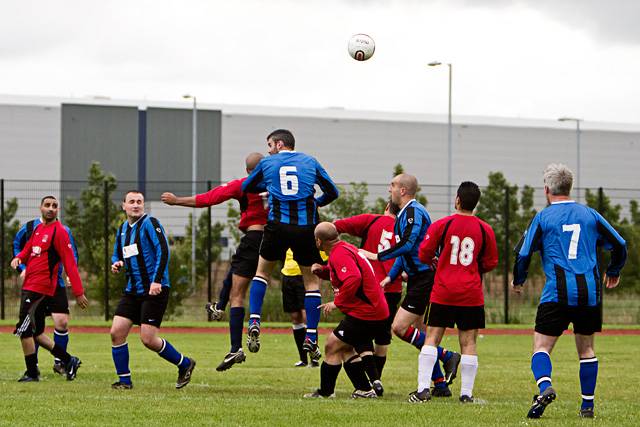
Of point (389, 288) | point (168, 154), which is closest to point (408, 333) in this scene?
point (389, 288)

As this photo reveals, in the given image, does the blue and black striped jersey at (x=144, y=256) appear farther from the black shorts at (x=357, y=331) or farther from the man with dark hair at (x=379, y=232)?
the black shorts at (x=357, y=331)

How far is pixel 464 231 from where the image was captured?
10.5 m

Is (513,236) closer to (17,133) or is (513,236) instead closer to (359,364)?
(359,364)

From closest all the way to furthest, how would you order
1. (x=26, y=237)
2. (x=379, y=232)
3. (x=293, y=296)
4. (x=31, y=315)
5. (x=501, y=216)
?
(x=379, y=232) < (x=31, y=315) < (x=26, y=237) < (x=293, y=296) < (x=501, y=216)

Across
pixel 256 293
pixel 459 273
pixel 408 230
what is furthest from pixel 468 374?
pixel 256 293

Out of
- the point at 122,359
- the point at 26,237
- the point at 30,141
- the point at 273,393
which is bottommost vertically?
the point at 273,393

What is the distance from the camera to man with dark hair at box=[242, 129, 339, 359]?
37.7 ft

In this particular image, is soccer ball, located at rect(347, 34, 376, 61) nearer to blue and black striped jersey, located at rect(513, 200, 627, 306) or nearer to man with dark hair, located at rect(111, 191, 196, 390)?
man with dark hair, located at rect(111, 191, 196, 390)

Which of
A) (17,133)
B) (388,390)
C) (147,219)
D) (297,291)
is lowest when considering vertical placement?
(388,390)

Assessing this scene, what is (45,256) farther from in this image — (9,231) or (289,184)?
(9,231)

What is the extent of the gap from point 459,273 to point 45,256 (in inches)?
217

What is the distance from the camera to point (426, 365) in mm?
10703

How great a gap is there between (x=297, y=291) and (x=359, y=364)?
4338 mm

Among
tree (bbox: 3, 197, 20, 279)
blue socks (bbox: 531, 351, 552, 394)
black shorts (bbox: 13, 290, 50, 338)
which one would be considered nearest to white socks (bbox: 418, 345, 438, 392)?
blue socks (bbox: 531, 351, 552, 394)
